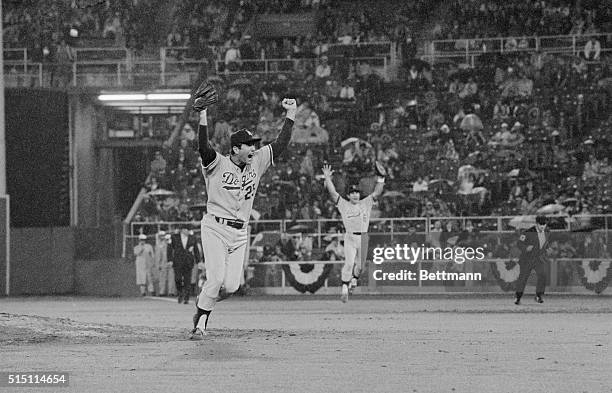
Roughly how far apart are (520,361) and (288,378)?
250 centimetres

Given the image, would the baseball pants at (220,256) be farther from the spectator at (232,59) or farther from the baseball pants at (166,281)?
the spectator at (232,59)

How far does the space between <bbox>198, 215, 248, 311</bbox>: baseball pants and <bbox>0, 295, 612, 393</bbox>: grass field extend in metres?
0.58

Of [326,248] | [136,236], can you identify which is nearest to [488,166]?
[326,248]

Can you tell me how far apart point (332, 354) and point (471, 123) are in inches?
947

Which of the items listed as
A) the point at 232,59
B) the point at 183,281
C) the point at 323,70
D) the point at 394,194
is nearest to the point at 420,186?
the point at 394,194

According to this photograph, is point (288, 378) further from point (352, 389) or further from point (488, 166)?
point (488, 166)

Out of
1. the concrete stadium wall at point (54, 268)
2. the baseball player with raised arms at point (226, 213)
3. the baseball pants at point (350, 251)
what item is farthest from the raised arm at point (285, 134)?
the concrete stadium wall at point (54, 268)

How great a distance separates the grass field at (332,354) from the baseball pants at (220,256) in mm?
576

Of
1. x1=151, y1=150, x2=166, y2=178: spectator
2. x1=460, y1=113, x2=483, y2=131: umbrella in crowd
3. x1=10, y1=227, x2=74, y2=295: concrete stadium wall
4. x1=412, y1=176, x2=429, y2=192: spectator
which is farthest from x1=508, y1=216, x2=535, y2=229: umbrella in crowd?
x1=10, y1=227, x2=74, y2=295: concrete stadium wall

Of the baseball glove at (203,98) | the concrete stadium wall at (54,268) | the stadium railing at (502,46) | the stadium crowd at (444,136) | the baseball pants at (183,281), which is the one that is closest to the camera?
the baseball glove at (203,98)

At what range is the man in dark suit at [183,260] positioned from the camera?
2844 cm

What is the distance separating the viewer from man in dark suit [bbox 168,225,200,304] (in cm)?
2844

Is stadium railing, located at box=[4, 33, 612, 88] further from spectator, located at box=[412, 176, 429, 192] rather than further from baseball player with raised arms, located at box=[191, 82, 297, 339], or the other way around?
baseball player with raised arms, located at box=[191, 82, 297, 339]

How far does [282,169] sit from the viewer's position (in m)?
35.4
